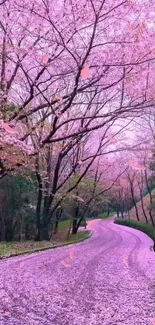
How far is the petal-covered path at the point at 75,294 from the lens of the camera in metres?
6.48

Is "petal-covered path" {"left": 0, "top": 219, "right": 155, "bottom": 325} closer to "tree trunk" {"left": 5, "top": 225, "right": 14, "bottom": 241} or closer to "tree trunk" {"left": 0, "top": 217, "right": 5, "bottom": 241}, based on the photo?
"tree trunk" {"left": 0, "top": 217, "right": 5, "bottom": 241}

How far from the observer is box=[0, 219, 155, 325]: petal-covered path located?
6477mm

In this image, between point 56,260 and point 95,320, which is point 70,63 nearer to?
point 95,320

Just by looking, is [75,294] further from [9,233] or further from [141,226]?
[141,226]

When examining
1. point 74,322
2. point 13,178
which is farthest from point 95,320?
point 13,178

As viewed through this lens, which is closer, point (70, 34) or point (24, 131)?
point (70, 34)

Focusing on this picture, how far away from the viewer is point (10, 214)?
27.6 meters

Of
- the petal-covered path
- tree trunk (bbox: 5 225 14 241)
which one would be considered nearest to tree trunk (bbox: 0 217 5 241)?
tree trunk (bbox: 5 225 14 241)

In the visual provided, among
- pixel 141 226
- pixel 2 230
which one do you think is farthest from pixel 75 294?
pixel 141 226

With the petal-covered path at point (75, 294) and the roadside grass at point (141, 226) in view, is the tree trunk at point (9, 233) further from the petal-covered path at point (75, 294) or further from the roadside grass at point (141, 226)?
the petal-covered path at point (75, 294)

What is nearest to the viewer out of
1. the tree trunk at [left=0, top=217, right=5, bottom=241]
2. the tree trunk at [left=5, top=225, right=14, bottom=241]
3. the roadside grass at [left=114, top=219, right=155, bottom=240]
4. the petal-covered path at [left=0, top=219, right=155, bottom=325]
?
the petal-covered path at [left=0, top=219, right=155, bottom=325]

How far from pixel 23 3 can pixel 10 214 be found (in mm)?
21247

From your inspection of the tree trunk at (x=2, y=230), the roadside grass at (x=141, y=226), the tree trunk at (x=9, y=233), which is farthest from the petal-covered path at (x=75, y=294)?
the roadside grass at (x=141, y=226)

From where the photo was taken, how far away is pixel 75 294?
8375mm
